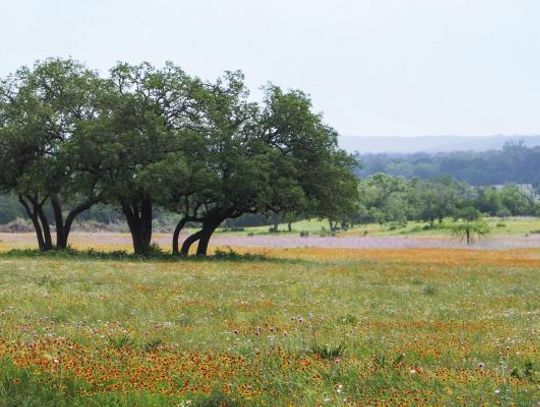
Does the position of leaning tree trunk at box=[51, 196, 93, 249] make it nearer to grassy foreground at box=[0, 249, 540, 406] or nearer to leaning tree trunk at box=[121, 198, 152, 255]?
leaning tree trunk at box=[121, 198, 152, 255]

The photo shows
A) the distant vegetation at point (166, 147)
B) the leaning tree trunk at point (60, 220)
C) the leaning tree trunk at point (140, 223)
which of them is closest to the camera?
the distant vegetation at point (166, 147)

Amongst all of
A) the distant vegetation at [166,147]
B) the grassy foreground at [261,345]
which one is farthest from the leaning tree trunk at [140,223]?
the grassy foreground at [261,345]

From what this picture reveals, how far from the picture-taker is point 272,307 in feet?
51.9

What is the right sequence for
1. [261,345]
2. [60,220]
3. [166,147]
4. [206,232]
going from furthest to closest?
[60,220], [206,232], [166,147], [261,345]

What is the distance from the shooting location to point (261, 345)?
10477mm

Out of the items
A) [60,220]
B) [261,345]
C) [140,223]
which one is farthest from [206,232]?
[261,345]

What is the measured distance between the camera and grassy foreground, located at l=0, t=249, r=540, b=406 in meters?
7.62

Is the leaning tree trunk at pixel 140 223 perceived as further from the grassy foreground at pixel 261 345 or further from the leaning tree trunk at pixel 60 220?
the grassy foreground at pixel 261 345

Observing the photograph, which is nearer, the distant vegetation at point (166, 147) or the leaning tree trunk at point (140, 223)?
the distant vegetation at point (166, 147)

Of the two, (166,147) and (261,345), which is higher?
(166,147)

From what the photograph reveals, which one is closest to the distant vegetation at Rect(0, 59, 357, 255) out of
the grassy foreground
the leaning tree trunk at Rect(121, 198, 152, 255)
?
the leaning tree trunk at Rect(121, 198, 152, 255)

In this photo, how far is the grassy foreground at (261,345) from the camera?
7.62 metres

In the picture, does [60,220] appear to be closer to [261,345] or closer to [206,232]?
[206,232]

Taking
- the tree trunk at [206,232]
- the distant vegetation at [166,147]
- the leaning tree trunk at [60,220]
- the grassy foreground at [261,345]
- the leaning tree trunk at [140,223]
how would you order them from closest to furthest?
the grassy foreground at [261,345], the distant vegetation at [166,147], the leaning tree trunk at [140,223], the leaning tree trunk at [60,220], the tree trunk at [206,232]
